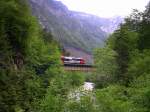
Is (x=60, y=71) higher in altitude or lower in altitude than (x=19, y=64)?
higher

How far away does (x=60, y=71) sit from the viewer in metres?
95.8

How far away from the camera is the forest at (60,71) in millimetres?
40500

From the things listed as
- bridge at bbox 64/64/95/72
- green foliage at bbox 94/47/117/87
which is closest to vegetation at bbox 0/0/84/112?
green foliage at bbox 94/47/117/87

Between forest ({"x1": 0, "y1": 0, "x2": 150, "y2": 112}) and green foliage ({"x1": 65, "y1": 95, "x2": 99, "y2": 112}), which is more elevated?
forest ({"x1": 0, "y1": 0, "x2": 150, "y2": 112})

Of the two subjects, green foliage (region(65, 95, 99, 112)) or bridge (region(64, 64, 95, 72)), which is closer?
green foliage (region(65, 95, 99, 112))

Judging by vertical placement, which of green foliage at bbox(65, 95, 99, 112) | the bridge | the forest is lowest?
green foliage at bbox(65, 95, 99, 112)

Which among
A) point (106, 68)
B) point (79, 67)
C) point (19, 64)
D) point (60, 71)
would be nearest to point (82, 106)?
point (19, 64)

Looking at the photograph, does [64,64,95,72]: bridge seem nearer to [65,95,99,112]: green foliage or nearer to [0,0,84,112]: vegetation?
[0,0,84,112]: vegetation

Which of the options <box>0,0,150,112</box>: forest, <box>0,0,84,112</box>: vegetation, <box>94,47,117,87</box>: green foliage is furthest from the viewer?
<box>94,47,117,87</box>: green foliage

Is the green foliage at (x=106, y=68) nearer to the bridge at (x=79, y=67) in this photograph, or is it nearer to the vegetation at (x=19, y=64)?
the vegetation at (x=19, y=64)

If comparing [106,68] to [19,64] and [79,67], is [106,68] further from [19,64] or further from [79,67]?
[79,67]

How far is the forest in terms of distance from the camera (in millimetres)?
40500

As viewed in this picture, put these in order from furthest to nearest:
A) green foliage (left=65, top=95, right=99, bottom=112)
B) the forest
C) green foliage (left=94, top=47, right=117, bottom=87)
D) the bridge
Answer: the bridge < green foliage (left=94, top=47, right=117, bottom=87) < the forest < green foliage (left=65, top=95, right=99, bottom=112)

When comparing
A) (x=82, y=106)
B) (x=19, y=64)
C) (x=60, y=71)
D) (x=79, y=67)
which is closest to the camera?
(x=82, y=106)
